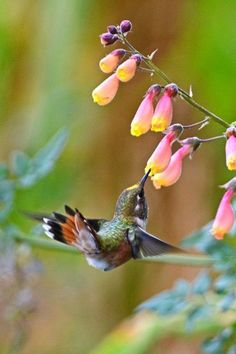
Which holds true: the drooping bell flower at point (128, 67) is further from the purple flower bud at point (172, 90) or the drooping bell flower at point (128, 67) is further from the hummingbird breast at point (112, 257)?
the hummingbird breast at point (112, 257)

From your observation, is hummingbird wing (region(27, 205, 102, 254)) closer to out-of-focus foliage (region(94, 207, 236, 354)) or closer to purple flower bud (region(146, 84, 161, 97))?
purple flower bud (region(146, 84, 161, 97))

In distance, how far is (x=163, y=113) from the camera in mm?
1460

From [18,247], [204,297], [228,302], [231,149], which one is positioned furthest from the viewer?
[18,247]

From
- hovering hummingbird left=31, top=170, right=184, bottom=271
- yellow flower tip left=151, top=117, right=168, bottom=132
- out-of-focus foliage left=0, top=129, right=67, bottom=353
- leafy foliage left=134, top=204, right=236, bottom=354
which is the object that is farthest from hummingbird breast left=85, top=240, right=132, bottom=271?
out-of-focus foliage left=0, top=129, right=67, bottom=353

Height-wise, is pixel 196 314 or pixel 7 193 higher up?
pixel 7 193

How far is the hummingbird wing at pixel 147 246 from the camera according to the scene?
1.41 metres

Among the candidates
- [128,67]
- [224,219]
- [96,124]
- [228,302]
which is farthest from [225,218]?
[96,124]

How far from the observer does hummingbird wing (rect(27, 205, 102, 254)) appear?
4.91ft

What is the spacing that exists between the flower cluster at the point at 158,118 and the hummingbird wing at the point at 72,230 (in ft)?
0.51

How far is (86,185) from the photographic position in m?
3.96

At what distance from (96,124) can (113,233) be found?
89.8 inches

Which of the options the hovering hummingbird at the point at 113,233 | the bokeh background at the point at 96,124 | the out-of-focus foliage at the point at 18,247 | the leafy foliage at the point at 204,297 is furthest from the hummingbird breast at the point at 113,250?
the bokeh background at the point at 96,124

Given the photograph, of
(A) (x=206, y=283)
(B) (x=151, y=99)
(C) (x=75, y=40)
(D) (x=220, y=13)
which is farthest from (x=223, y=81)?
(B) (x=151, y=99)

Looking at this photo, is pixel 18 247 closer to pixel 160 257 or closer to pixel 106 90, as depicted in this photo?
pixel 160 257
